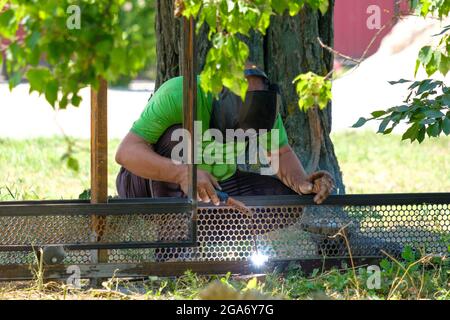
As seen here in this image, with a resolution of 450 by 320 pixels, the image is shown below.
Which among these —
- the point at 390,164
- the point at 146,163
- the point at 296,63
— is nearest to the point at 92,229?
the point at 146,163

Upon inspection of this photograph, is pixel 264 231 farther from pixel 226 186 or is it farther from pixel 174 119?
pixel 174 119

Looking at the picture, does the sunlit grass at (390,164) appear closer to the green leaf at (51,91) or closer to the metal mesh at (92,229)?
the metal mesh at (92,229)

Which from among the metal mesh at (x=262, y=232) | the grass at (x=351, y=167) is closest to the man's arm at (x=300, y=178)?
the metal mesh at (x=262, y=232)

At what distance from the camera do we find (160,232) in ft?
14.6

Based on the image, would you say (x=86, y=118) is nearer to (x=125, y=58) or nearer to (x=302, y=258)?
(x=302, y=258)

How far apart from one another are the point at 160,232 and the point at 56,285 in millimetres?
511

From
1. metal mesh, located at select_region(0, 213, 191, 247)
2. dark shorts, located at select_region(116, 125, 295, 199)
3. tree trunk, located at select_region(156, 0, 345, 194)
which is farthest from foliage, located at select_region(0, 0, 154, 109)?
tree trunk, located at select_region(156, 0, 345, 194)

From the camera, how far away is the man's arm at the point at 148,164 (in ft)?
15.2

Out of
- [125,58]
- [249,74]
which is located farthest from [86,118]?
[125,58]

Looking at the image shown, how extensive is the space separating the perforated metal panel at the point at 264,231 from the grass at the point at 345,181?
11cm

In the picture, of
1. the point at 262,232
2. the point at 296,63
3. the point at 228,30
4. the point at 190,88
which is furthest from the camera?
the point at 296,63

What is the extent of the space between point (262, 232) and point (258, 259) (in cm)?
13

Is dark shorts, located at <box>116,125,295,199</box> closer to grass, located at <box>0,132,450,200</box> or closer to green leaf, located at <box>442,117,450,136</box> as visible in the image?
green leaf, located at <box>442,117,450,136</box>

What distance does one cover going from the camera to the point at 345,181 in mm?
8523
